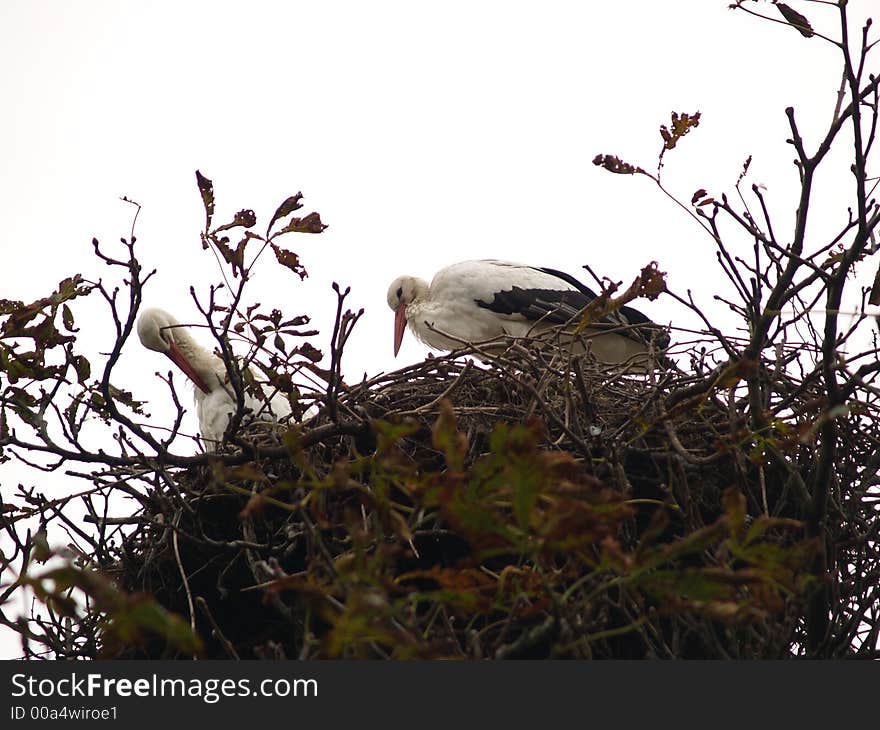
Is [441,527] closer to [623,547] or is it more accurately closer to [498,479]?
[623,547]

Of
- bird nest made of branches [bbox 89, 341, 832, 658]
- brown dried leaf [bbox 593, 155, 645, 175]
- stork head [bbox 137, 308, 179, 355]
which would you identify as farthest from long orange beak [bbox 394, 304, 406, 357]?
brown dried leaf [bbox 593, 155, 645, 175]

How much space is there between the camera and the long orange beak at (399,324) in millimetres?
4637

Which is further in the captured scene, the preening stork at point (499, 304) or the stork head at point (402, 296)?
the stork head at point (402, 296)

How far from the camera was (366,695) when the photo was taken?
1671mm

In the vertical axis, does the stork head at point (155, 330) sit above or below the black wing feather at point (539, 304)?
above

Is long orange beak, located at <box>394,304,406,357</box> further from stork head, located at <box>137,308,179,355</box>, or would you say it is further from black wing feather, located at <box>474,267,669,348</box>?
stork head, located at <box>137,308,179,355</box>

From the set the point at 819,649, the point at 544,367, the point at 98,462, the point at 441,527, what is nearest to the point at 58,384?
the point at 98,462

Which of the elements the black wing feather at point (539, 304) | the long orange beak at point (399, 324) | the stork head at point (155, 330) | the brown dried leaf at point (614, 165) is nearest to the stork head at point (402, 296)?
the long orange beak at point (399, 324)

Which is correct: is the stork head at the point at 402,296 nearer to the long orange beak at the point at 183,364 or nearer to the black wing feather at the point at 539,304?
the black wing feather at the point at 539,304

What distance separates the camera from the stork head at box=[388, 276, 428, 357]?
15.0ft

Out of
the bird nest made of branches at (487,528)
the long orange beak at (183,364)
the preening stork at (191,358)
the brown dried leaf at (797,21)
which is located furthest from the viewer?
the long orange beak at (183,364)

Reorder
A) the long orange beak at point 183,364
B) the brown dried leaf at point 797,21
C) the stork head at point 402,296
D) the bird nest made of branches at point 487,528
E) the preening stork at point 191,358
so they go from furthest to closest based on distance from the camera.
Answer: the stork head at point 402,296, the long orange beak at point 183,364, the preening stork at point 191,358, the brown dried leaf at point 797,21, the bird nest made of branches at point 487,528

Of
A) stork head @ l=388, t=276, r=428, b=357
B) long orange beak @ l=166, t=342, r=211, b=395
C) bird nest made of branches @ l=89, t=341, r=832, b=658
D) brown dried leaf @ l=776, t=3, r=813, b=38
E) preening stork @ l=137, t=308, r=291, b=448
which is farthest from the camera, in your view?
stork head @ l=388, t=276, r=428, b=357

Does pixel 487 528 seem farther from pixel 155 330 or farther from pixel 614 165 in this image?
pixel 155 330
